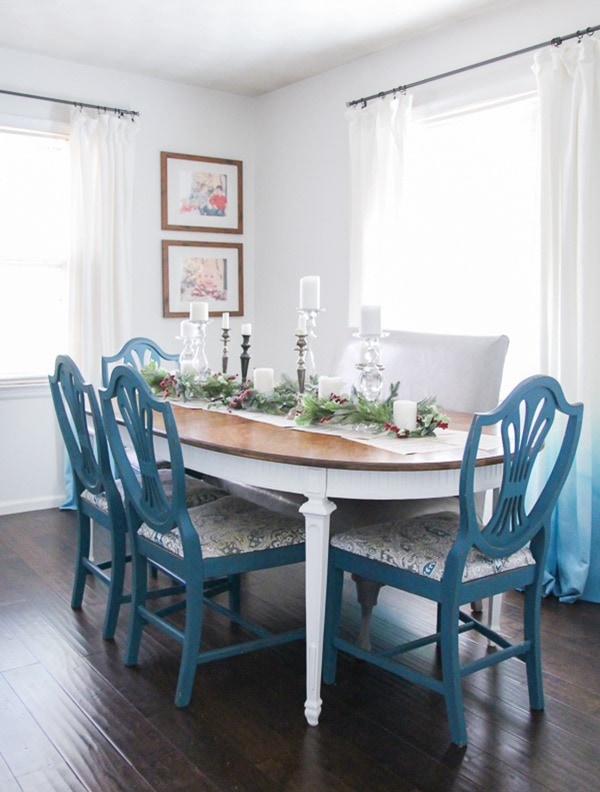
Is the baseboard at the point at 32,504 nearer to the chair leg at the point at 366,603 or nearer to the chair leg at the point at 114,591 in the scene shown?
the chair leg at the point at 114,591

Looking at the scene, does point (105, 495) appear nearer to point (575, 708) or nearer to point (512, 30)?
point (575, 708)

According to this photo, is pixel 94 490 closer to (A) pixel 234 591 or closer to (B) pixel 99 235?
(A) pixel 234 591

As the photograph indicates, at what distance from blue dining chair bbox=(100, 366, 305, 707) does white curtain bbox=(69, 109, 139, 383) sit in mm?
2066

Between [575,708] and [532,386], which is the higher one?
[532,386]

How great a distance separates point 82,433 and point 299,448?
104 cm

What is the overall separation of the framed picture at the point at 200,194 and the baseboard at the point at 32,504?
175 cm

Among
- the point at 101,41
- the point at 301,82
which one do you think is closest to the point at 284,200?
the point at 301,82

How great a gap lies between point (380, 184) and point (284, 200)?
108 cm

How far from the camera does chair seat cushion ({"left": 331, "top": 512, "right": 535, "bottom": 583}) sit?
7.25ft

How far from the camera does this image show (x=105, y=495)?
298 cm

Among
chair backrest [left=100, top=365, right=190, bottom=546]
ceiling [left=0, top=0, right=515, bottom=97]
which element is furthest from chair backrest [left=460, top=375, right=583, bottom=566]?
ceiling [left=0, top=0, right=515, bottom=97]

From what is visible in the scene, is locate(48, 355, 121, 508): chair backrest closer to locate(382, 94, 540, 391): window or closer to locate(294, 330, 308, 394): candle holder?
locate(294, 330, 308, 394): candle holder

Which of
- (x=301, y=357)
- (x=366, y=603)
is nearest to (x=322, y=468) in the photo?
(x=366, y=603)

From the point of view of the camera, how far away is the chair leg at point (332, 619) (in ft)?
8.11
